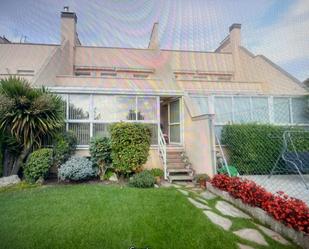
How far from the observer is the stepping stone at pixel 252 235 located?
134 inches

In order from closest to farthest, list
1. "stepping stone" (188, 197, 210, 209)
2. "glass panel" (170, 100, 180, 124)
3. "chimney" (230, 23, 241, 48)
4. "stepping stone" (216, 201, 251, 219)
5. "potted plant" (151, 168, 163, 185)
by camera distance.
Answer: "stepping stone" (216, 201, 251, 219), "stepping stone" (188, 197, 210, 209), "potted plant" (151, 168, 163, 185), "glass panel" (170, 100, 180, 124), "chimney" (230, 23, 241, 48)

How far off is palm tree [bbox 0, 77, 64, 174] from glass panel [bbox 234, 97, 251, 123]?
25.1 ft

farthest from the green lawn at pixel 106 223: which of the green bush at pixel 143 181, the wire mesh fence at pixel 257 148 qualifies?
the wire mesh fence at pixel 257 148

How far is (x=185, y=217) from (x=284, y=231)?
5.75 feet

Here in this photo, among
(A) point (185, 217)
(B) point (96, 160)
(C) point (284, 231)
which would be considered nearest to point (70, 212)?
(A) point (185, 217)


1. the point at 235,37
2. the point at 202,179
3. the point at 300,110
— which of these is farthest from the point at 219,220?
the point at 235,37

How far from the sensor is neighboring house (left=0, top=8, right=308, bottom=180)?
870cm

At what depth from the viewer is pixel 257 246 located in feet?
10.7

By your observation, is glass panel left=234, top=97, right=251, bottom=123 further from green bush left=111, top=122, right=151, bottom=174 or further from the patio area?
green bush left=111, top=122, right=151, bottom=174

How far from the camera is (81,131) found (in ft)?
28.6

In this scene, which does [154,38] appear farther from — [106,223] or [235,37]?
[106,223]

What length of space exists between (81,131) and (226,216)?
6607 mm

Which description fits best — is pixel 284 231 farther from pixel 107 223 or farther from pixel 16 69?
pixel 16 69

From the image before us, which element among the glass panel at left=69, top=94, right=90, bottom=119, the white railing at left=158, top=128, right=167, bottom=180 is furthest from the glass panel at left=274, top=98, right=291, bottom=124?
Answer: the glass panel at left=69, top=94, right=90, bottom=119
